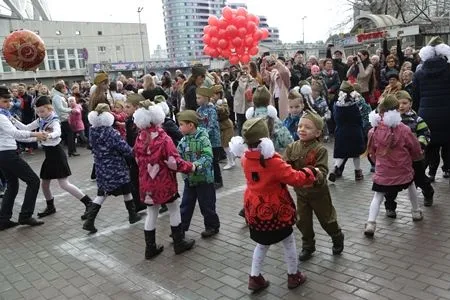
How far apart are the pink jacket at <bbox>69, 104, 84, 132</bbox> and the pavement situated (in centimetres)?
744

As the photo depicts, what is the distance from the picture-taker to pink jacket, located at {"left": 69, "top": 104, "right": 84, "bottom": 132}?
13.6 metres

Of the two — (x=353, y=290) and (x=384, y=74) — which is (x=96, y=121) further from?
(x=384, y=74)

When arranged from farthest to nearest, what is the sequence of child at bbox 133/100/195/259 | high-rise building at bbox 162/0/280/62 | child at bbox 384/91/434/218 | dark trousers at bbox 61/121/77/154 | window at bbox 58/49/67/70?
high-rise building at bbox 162/0/280/62, window at bbox 58/49/67/70, dark trousers at bbox 61/121/77/154, child at bbox 384/91/434/218, child at bbox 133/100/195/259

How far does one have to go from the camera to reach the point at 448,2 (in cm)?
3791

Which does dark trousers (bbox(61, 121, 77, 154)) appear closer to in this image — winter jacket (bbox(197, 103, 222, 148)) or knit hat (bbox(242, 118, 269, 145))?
winter jacket (bbox(197, 103, 222, 148))

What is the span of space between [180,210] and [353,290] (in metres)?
2.45

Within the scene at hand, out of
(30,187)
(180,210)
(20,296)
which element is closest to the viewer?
(20,296)

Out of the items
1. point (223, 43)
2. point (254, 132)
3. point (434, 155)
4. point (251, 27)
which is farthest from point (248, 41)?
point (254, 132)

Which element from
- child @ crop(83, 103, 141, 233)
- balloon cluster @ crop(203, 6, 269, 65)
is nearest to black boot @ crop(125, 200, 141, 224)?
child @ crop(83, 103, 141, 233)

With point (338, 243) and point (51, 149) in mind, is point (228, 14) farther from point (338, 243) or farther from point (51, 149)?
point (338, 243)

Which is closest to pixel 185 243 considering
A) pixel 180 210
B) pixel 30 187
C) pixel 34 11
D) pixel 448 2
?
pixel 180 210

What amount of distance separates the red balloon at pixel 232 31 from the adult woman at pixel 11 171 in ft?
16.3

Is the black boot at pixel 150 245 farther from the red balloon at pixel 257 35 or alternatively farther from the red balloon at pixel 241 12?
the red balloon at pixel 241 12

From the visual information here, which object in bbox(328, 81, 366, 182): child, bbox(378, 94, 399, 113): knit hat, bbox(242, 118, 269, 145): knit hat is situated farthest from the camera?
bbox(328, 81, 366, 182): child
